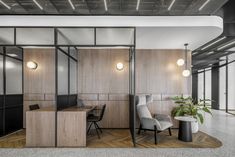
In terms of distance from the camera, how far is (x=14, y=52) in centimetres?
477

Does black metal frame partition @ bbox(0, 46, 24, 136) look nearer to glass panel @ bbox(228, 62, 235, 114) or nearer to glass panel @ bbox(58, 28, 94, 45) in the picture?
glass panel @ bbox(58, 28, 94, 45)

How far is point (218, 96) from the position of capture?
9.48 metres

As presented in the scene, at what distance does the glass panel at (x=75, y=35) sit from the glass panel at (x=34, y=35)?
227mm

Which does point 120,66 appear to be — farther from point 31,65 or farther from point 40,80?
point 31,65

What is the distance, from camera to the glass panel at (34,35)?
12.1ft

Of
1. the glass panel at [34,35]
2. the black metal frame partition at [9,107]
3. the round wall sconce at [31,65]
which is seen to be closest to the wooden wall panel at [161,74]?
the glass panel at [34,35]

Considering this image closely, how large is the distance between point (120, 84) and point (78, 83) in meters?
1.40

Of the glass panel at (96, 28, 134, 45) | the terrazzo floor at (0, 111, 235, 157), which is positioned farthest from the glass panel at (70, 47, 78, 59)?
the terrazzo floor at (0, 111, 235, 157)

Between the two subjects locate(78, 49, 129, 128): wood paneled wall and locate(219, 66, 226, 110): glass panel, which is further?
locate(219, 66, 226, 110): glass panel

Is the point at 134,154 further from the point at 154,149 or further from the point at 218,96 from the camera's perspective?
the point at 218,96

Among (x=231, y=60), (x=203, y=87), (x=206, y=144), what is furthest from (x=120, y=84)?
(x=203, y=87)

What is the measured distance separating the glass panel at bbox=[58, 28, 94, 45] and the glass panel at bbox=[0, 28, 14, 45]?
3.63ft

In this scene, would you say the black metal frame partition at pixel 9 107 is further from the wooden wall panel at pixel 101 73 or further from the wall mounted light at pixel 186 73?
the wall mounted light at pixel 186 73

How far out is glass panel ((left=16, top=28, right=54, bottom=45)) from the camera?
12.1 feet
